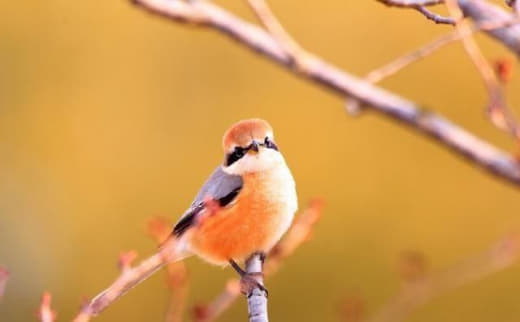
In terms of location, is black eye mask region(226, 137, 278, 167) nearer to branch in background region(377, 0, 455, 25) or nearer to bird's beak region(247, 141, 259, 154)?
bird's beak region(247, 141, 259, 154)

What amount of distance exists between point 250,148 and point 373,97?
180cm

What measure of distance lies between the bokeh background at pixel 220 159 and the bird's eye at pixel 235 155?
4.58m

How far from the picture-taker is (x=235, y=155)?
3.36 metres

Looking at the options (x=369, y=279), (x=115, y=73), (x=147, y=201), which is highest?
(x=115, y=73)

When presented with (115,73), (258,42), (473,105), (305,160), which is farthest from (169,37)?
(258,42)

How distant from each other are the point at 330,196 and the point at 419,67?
1155mm

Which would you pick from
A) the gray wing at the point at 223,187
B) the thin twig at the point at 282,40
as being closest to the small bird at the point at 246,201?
the gray wing at the point at 223,187

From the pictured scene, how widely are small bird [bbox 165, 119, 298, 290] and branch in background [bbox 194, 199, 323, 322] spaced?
1295 mm

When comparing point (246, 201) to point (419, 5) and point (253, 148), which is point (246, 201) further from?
point (419, 5)

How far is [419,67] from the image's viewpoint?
8.92m

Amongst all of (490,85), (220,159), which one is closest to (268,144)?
(490,85)

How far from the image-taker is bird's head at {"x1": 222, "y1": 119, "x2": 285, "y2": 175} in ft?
10.6

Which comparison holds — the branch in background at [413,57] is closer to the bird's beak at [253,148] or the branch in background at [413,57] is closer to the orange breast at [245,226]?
the bird's beak at [253,148]

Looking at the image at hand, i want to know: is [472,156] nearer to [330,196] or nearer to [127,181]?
[330,196]
